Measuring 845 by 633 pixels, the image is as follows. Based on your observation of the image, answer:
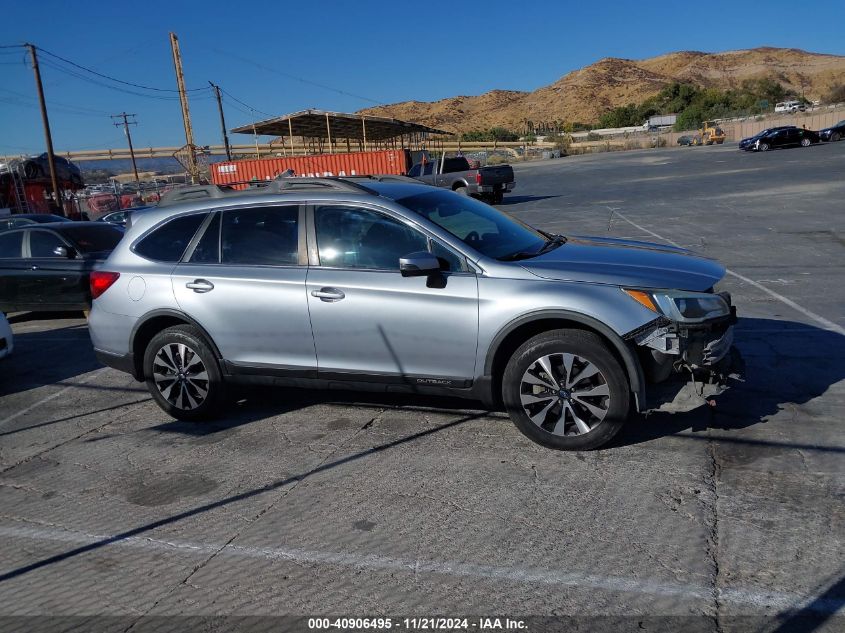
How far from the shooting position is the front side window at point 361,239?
16.8 ft

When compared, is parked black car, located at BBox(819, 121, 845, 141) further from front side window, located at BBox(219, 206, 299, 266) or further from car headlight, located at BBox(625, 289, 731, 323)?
front side window, located at BBox(219, 206, 299, 266)

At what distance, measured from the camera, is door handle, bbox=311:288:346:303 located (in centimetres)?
514

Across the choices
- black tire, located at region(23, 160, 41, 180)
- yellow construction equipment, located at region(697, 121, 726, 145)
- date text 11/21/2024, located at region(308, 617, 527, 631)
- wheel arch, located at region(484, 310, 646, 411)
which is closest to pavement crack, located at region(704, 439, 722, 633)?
wheel arch, located at region(484, 310, 646, 411)

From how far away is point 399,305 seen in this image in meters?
4.97

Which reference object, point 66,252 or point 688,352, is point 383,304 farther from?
point 66,252

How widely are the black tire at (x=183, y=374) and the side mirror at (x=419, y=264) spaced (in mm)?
1865

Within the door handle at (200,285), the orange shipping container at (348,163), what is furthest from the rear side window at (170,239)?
the orange shipping container at (348,163)

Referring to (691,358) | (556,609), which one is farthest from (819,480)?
(556,609)

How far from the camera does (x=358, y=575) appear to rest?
3518 mm

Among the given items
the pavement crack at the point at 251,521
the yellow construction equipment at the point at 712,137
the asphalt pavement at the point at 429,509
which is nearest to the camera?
the asphalt pavement at the point at 429,509

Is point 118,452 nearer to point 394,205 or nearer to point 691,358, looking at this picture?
point 394,205

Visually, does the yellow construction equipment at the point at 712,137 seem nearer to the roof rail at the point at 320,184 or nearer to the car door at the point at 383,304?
the roof rail at the point at 320,184

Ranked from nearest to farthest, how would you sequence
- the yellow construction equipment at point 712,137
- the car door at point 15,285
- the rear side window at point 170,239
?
1. the rear side window at point 170,239
2. the car door at point 15,285
3. the yellow construction equipment at point 712,137

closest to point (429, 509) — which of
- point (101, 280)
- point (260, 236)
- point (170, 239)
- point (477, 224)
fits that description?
point (477, 224)
